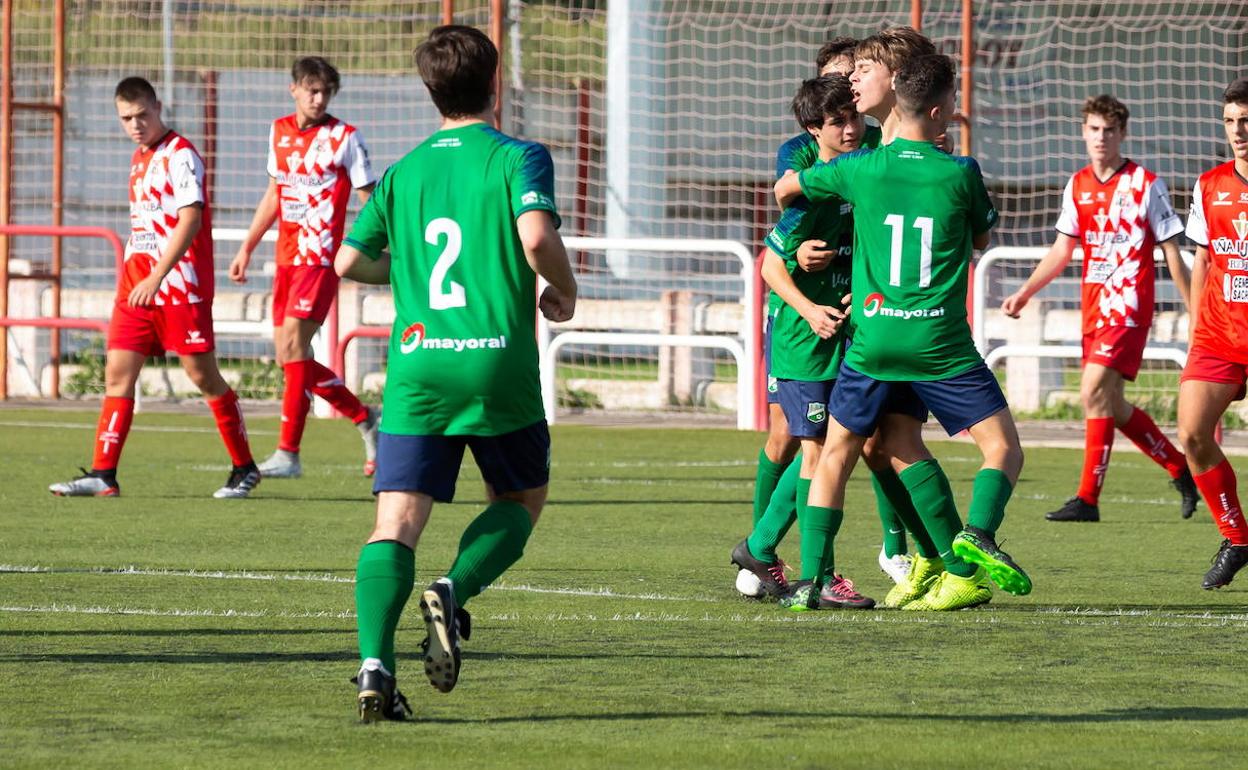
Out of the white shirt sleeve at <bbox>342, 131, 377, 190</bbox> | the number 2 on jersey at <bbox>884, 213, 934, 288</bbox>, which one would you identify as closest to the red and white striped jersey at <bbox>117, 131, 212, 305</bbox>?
the white shirt sleeve at <bbox>342, 131, 377, 190</bbox>

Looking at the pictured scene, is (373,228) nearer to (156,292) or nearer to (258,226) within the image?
(156,292)

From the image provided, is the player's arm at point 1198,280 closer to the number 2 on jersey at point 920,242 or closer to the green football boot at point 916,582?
the green football boot at point 916,582

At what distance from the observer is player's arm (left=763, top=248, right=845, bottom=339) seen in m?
7.49

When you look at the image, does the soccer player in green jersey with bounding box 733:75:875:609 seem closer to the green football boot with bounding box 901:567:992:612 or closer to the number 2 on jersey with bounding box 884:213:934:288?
the green football boot with bounding box 901:567:992:612

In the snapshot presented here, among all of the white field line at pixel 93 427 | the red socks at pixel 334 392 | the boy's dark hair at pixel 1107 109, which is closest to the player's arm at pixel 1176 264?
the boy's dark hair at pixel 1107 109

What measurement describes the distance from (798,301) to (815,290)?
0.93 ft

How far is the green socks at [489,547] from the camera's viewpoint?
5.68 meters

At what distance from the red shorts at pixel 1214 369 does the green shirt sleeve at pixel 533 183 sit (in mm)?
3643

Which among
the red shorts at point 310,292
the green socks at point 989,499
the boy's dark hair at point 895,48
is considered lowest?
the green socks at point 989,499

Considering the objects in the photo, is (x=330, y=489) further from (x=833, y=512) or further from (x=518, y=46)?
(x=518, y=46)

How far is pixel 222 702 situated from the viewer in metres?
5.80

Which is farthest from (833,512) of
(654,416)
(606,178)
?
(606,178)

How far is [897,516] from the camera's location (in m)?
8.15

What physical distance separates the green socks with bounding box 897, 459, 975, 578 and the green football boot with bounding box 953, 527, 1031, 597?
254 mm
